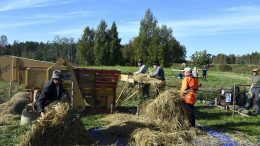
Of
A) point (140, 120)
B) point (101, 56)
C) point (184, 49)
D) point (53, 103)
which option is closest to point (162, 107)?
point (140, 120)

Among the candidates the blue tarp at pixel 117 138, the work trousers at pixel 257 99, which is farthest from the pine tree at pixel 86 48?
the blue tarp at pixel 117 138

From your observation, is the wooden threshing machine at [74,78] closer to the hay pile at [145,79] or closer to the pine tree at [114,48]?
the hay pile at [145,79]

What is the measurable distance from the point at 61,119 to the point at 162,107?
378cm

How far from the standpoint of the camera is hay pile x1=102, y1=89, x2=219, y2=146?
1156 centimetres

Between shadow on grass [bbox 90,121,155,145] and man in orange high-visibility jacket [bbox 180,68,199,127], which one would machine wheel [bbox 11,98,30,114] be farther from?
man in orange high-visibility jacket [bbox 180,68,199,127]

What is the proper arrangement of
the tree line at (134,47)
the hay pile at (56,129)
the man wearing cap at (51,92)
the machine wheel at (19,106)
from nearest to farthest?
the hay pile at (56,129) → the man wearing cap at (51,92) → the machine wheel at (19,106) → the tree line at (134,47)

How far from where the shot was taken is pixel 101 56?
3834 inches

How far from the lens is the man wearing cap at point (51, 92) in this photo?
1119 centimetres

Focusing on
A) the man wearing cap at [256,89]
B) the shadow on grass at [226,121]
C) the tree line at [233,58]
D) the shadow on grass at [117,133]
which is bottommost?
the shadow on grass at [226,121]

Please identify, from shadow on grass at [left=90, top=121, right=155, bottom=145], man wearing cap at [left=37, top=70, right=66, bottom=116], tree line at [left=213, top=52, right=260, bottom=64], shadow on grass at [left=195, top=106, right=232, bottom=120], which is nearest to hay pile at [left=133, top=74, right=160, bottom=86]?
shadow on grass at [left=195, top=106, right=232, bottom=120]

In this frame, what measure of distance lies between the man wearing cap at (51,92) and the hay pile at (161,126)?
80.7 inches

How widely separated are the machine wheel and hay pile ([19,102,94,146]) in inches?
224

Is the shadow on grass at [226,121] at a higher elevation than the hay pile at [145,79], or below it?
below

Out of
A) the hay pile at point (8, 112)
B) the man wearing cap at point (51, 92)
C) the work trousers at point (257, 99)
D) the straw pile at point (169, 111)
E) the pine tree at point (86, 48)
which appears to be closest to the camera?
the man wearing cap at point (51, 92)
